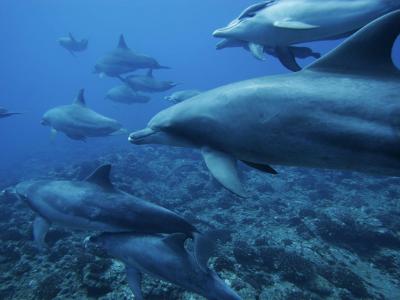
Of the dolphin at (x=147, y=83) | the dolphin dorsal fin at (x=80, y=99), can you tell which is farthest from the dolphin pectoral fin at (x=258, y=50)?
the dolphin at (x=147, y=83)

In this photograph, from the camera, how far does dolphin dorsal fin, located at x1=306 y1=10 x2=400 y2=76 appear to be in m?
2.80

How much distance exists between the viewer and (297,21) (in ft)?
15.5

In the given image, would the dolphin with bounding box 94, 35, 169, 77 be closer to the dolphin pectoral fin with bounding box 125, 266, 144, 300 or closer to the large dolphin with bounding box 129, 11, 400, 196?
the dolphin pectoral fin with bounding box 125, 266, 144, 300

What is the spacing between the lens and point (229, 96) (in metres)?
3.30

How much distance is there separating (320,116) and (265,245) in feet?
20.5

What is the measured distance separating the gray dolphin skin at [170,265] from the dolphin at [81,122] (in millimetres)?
6951

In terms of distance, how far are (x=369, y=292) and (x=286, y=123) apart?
572 centimetres

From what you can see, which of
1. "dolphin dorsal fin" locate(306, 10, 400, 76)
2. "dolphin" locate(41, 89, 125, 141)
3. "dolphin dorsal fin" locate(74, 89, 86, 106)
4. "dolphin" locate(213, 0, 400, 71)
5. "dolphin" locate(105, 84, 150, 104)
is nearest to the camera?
"dolphin dorsal fin" locate(306, 10, 400, 76)

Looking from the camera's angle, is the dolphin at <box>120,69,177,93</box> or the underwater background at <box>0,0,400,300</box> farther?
the dolphin at <box>120,69,177,93</box>

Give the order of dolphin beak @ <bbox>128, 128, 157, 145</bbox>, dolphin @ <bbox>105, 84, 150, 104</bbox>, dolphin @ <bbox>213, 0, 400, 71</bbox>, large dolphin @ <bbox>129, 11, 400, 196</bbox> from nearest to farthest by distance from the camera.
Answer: large dolphin @ <bbox>129, 11, 400, 196</bbox> < dolphin beak @ <bbox>128, 128, 157, 145</bbox> < dolphin @ <bbox>213, 0, 400, 71</bbox> < dolphin @ <bbox>105, 84, 150, 104</bbox>

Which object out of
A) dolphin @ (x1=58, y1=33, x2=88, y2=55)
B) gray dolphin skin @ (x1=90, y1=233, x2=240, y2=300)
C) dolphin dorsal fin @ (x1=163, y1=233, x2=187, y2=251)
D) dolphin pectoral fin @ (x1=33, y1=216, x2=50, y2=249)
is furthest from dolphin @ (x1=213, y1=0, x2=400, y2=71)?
dolphin @ (x1=58, y1=33, x2=88, y2=55)

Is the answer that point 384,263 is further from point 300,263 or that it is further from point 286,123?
point 286,123

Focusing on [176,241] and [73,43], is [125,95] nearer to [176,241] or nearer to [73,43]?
[73,43]

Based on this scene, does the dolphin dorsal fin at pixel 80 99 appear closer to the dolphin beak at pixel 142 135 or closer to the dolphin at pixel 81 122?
the dolphin at pixel 81 122
